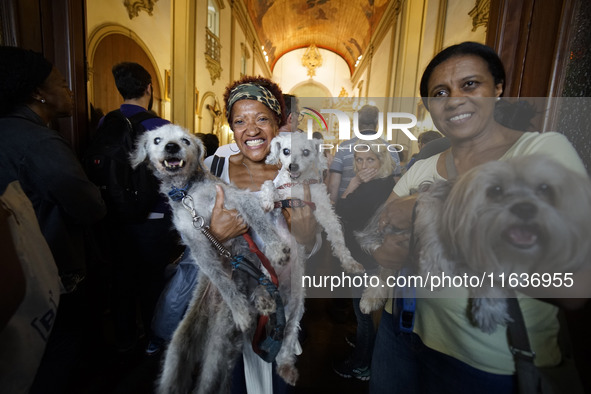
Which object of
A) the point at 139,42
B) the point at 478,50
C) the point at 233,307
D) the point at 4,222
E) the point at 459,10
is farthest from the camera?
the point at 139,42

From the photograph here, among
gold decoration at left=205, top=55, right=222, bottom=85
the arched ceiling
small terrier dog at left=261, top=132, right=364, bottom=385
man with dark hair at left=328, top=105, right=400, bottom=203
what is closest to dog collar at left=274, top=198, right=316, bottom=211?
small terrier dog at left=261, top=132, right=364, bottom=385

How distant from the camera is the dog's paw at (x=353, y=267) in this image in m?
1.06

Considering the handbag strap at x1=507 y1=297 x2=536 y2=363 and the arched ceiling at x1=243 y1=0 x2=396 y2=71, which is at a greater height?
the arched ceiling at x1=243 y1=0 x2=396 y2=71

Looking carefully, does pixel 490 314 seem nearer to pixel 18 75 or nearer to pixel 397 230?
pixel 397 230

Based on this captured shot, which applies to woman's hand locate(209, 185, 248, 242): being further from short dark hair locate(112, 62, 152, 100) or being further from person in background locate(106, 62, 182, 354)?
short dark hair locate(112, 62, 152, 100)

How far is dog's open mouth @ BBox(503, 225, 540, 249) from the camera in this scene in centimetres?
67

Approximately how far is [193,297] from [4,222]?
0.74 metres

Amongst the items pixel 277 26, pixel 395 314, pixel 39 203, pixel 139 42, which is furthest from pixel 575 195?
pixel 277 26

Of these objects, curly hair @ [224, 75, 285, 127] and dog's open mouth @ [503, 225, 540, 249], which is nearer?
dog's open mouth @ [503, 225, 540, 249]

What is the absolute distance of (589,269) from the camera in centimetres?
68

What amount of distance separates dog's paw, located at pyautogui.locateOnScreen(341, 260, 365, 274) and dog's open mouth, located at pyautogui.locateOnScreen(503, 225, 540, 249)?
0.54m

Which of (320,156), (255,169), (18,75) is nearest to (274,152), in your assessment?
(255,169)

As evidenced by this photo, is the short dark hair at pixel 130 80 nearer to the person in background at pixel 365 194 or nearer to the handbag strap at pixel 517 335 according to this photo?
the person in background at pixel 365 194

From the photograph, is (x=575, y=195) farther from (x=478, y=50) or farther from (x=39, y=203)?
(x=39, y=203)
